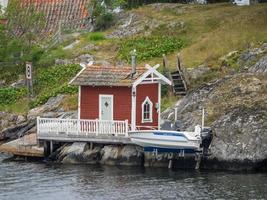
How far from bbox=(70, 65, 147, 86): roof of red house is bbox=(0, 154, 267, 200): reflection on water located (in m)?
4.71

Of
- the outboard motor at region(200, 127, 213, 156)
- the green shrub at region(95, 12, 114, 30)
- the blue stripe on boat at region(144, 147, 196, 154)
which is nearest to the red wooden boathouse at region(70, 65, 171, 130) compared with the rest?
the blue stripe on boat at region(144, 147, 196, 154)

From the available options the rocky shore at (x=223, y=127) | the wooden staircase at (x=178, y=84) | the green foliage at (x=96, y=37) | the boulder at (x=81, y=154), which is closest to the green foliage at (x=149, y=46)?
the green foliage at (x=96, y=37)

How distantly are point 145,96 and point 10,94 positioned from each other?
1632 centimetres

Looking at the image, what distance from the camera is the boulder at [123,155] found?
48375 mm

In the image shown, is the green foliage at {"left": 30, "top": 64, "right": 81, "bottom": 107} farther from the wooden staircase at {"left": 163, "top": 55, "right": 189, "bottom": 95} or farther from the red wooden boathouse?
the red wooden boathouse

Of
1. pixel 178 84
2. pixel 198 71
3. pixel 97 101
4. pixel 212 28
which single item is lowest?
pixel 97 101

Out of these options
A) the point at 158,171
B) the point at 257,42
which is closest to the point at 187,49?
the point at 257,42

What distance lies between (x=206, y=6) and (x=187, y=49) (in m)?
9.71

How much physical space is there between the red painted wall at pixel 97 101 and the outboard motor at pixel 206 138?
468 cm

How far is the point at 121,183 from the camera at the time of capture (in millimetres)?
43844

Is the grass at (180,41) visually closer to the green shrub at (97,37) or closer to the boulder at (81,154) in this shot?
the green shrub at (97,37)

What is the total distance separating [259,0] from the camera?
7481 centimetres

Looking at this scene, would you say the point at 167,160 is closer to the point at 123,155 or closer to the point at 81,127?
the point at 123,155

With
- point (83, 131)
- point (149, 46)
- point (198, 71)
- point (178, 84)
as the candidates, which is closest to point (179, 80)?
point (178, 84)
